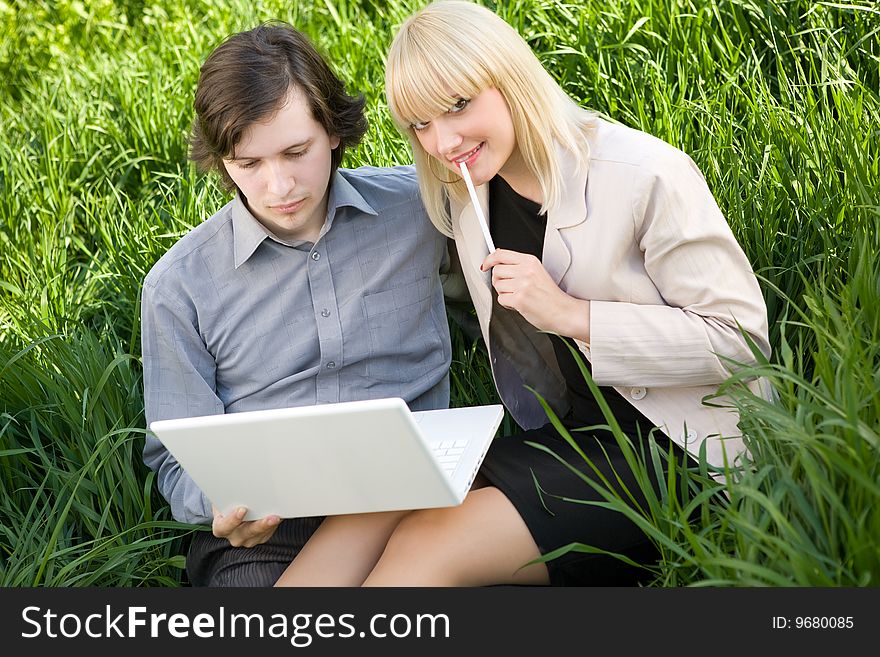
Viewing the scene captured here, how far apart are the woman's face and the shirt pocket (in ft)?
1.26

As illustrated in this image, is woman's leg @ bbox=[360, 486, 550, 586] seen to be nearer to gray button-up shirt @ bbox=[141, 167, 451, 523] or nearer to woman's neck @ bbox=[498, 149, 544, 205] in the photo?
gray button-up shirt @ bbox=[141, 167, 451, 523]

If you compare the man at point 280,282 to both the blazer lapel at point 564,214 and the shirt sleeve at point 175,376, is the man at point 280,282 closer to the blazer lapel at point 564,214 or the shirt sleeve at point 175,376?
the shirt sleeve at point 175,376

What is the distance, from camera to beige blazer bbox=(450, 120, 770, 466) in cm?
205

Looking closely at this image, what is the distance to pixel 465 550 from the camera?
77.9 inches

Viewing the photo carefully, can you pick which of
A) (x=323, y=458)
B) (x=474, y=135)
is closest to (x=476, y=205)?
(x=474, y=135)

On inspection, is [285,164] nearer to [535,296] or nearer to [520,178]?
[520,178]

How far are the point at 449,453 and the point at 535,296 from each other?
329 mm

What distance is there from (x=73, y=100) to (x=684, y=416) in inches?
121

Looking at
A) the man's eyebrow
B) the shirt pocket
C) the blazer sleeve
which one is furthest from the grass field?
the man's eyebrow

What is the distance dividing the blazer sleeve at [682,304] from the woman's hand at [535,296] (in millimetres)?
33

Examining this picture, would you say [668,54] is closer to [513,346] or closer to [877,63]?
[877,63]

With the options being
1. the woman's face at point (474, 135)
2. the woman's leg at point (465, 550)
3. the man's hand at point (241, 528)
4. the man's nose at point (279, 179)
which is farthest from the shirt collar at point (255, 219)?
the woman's leg at point (465, 550)

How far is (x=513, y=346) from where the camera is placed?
93.9 inches

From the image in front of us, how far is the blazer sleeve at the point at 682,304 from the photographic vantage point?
6.70 feet
